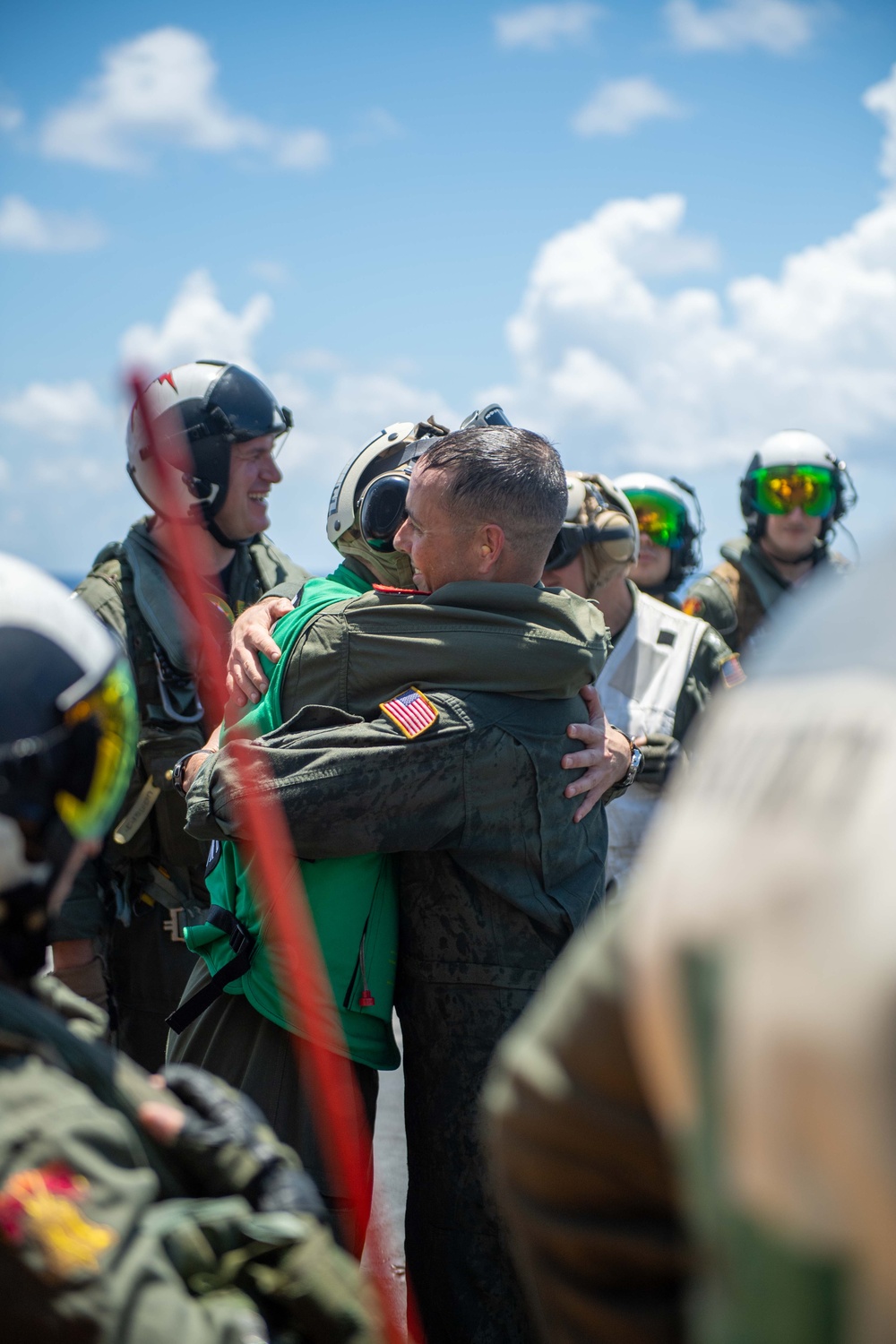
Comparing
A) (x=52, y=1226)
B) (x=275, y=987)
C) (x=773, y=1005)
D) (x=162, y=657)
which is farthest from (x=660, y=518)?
(x=773, y=1005)

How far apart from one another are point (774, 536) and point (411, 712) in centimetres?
469

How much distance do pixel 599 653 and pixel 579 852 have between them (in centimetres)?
47

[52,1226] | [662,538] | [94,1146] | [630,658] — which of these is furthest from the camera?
[662,538]

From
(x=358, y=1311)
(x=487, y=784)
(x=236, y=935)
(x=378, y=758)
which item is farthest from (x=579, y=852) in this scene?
(x=358, y=1311)

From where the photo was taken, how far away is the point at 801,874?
0.77 meters

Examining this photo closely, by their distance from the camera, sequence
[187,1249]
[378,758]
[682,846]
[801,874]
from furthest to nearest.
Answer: [378,758] < [187,1249] < [682,846] < [801,874]

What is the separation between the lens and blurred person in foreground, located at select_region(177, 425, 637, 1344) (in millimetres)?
2691

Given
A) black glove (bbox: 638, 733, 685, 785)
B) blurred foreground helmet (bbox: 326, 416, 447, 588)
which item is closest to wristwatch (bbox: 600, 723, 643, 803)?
blurred foreground helmet (bbox: 326, 416, 447, 588)

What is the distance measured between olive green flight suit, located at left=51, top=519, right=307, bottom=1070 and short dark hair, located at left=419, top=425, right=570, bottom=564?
1.83 m

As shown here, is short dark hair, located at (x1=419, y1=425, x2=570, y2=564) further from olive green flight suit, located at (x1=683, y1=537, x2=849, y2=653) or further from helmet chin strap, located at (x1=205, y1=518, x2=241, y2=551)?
olive green flight suit, located at (x1=683, y1=537, x2=849, y2=653)

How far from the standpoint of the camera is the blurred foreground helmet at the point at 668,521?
646 cm

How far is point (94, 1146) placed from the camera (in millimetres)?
1355

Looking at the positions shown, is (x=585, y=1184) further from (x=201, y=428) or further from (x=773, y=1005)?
(x=201, y=428)

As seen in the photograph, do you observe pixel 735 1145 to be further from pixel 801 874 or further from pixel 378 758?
pixel 378 758
